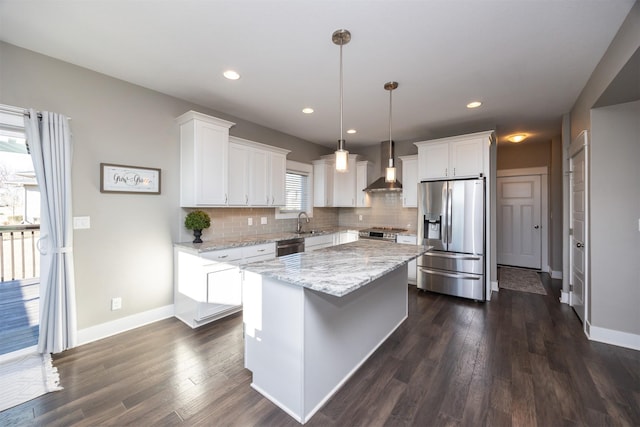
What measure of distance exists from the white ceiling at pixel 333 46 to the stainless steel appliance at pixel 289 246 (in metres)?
1.97

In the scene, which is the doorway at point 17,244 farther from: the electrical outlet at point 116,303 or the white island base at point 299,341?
the white island base at point 299,341

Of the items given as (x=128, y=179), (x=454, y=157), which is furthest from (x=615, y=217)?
(x=128, y=179)

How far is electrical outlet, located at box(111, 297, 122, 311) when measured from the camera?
279 centimetres

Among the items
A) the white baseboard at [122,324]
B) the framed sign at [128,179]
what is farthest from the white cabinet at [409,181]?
the white baseboard at [122,324]

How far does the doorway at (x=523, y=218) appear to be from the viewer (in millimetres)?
5500

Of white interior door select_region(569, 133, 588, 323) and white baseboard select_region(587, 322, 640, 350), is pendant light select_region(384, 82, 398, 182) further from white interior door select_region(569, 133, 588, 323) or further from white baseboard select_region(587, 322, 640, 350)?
white baseboard select_region(587, 322, 640, 350)

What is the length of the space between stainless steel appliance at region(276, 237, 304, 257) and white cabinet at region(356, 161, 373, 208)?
1.76m

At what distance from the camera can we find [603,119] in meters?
2.62

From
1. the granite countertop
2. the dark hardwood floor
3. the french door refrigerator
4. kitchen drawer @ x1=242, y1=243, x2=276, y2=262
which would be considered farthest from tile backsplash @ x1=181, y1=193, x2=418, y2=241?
the granite countertop

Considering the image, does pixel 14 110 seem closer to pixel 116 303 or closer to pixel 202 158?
pixel 202 158

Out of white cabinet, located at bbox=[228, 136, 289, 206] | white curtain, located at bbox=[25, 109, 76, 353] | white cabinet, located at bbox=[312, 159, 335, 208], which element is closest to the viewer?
white curtain, located at bbox=[25, 109, 76, 353]

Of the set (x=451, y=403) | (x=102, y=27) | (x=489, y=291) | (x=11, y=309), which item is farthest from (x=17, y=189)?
(x=489, y=291)

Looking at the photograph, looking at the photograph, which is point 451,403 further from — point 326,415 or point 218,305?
point 218,305

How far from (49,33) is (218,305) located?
114 inches
